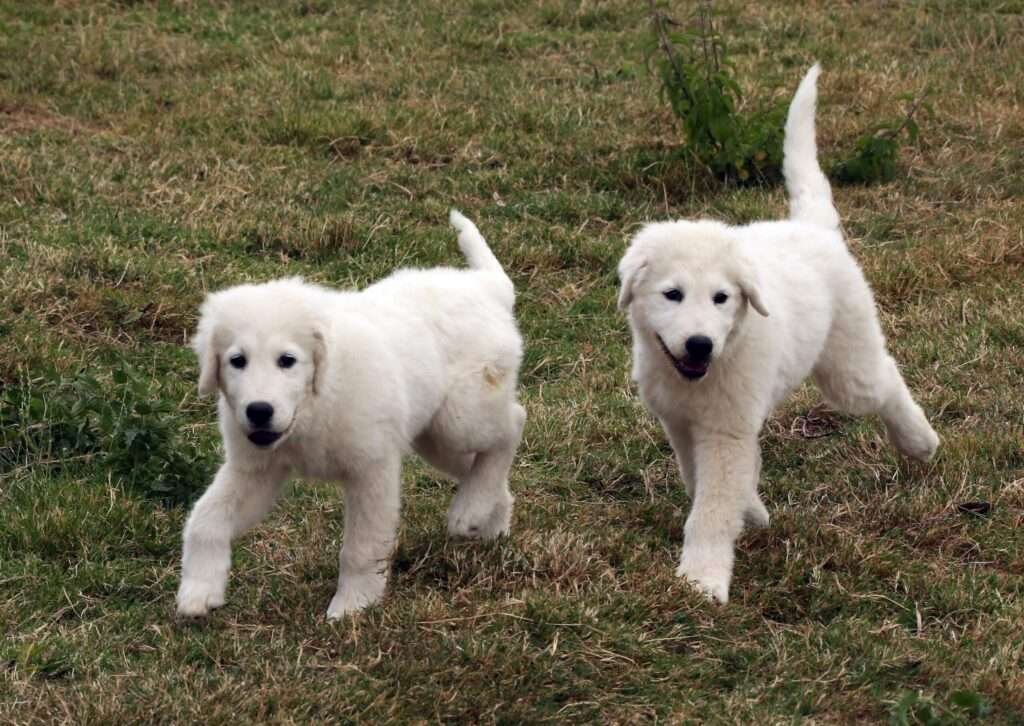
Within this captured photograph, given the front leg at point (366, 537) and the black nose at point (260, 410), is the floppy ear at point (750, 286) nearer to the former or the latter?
the front leg at point (366, 537)

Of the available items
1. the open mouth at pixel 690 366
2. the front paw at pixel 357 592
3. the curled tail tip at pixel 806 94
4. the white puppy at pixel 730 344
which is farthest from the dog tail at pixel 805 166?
the front paw at pixel 357 592

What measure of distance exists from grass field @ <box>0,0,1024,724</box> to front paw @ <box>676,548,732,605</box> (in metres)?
0.08

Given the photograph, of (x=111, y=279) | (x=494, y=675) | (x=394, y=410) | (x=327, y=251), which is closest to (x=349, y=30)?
(x=327, y=251)

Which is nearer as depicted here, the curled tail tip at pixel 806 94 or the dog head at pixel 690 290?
the dog head at pixel 690 290

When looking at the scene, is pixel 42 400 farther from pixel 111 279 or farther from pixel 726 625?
pixel 726 625

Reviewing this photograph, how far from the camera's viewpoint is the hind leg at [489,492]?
5.21m

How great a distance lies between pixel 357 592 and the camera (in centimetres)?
479

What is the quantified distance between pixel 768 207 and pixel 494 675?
5.34 m

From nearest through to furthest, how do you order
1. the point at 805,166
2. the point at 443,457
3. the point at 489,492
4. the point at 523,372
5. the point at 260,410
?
1. the point at 260,410
2. the point at 489,492
3. the point at 443,457
4. the point at 805,166
5. the point at 523,372

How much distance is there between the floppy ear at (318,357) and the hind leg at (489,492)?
31.1 inches

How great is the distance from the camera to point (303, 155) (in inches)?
387

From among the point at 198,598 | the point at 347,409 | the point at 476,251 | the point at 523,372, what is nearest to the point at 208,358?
the point at 347,409

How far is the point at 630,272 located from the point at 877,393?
1.33 m

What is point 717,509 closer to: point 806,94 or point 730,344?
point 730,344
